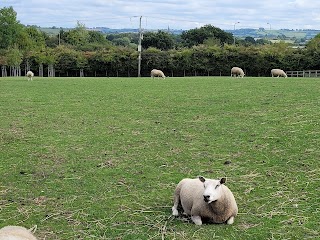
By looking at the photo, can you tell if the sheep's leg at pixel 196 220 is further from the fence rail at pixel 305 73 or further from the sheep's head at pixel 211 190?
the fence rail at pixel 305 73

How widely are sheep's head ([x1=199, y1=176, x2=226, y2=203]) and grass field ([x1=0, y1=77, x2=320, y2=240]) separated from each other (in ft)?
1.23

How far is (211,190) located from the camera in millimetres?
5898

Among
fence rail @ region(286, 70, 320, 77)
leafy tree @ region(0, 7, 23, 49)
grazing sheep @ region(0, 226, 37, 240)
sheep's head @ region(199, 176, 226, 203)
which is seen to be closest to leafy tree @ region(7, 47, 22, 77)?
leafy tree @ region(0, 7, 23, 49)

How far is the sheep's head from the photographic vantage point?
5827 mm

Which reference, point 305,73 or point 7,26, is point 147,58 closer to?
point 7,26

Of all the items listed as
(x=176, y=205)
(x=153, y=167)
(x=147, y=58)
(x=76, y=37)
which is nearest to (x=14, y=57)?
(x=147, y=58)

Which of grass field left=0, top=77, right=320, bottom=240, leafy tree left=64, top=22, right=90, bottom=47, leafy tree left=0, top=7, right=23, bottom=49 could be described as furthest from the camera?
leafy tree left=64, top=22, right=90, bottom=47

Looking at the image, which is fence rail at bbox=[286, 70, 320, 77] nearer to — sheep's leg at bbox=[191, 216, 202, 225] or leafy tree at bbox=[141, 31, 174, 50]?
leafy tree at bbox=[141, 31, 174, 50]

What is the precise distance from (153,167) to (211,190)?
2.95m

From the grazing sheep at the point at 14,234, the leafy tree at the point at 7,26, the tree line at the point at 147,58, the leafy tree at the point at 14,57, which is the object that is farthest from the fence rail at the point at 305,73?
the grazing sheep at the point at 14,234

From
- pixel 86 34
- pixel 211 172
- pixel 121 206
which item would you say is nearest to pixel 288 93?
pixel 211 172

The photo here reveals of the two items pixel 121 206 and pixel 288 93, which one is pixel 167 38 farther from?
pixel 121 206

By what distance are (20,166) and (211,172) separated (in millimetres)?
3458

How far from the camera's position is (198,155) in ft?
31.1
